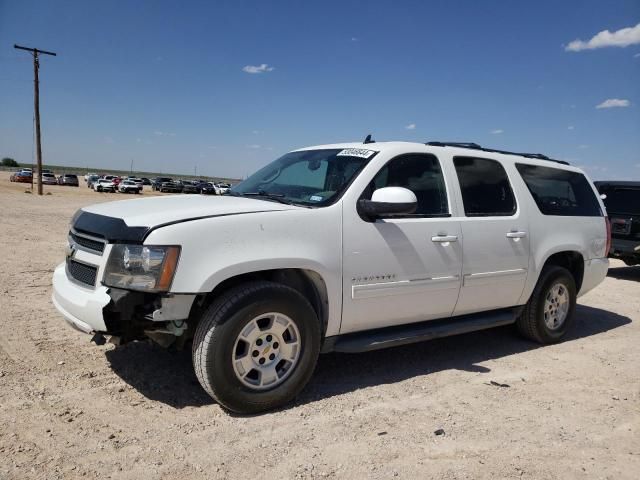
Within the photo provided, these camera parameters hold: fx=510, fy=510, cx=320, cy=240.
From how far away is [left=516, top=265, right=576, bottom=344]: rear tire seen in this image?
5238mm

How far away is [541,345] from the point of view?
5434mm

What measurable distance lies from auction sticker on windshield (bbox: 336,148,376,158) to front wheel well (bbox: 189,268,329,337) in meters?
1.11

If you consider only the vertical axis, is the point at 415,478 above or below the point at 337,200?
below

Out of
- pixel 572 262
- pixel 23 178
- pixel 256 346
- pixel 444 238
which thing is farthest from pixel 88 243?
pixel 23 178

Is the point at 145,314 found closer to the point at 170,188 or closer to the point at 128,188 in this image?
the point at 128,188

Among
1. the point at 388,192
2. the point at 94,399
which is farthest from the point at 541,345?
the point at 94,399

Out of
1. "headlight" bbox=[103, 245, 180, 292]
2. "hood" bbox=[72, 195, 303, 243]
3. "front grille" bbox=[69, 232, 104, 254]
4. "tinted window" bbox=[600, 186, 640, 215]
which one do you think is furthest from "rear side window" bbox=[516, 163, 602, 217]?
"tinted window" bbox=[600, 186, 640, 215]

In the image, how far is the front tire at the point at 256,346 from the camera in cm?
317

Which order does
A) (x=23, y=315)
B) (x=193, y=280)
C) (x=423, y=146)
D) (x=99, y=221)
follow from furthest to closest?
(x=23, y=315) < (x=423, y=146) < (x=99, y=221) < (x=193, y=280)

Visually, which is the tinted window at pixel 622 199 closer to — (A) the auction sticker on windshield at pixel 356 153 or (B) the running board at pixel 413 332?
(B) the running board at pixel 413 332

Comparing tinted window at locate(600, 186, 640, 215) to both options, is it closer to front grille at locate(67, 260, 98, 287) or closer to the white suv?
the white suv

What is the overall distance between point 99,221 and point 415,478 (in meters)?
2.47

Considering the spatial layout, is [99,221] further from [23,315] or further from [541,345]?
[541,345]

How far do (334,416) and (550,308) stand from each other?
10.2 ft
